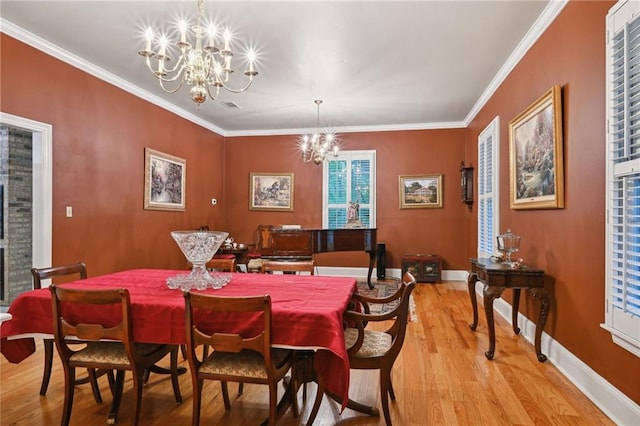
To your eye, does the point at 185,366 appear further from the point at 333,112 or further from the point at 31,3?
the point at 333,112

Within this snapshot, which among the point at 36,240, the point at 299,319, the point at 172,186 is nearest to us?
the point at 299,319

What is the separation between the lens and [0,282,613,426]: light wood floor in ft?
6.79

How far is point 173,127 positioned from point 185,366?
398 centimetres

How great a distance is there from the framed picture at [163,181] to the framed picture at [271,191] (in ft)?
5.35

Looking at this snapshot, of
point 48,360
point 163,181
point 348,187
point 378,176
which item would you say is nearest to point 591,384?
point 48,360

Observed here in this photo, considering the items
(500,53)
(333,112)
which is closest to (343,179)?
(333,112)

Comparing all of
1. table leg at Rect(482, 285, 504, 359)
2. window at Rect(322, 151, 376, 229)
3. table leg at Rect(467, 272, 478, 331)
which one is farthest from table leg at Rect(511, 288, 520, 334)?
window at Rect(322, 151, 376, 229)

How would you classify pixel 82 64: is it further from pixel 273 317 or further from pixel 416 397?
pixel 416 397

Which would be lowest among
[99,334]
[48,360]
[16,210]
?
[48,360]

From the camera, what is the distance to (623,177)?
199 centimetres

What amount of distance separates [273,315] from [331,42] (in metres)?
2.83

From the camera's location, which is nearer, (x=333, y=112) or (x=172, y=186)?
(x=172, y=186)

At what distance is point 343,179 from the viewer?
270 inches

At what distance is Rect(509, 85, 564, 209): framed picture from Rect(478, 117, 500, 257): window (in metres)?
0.64
